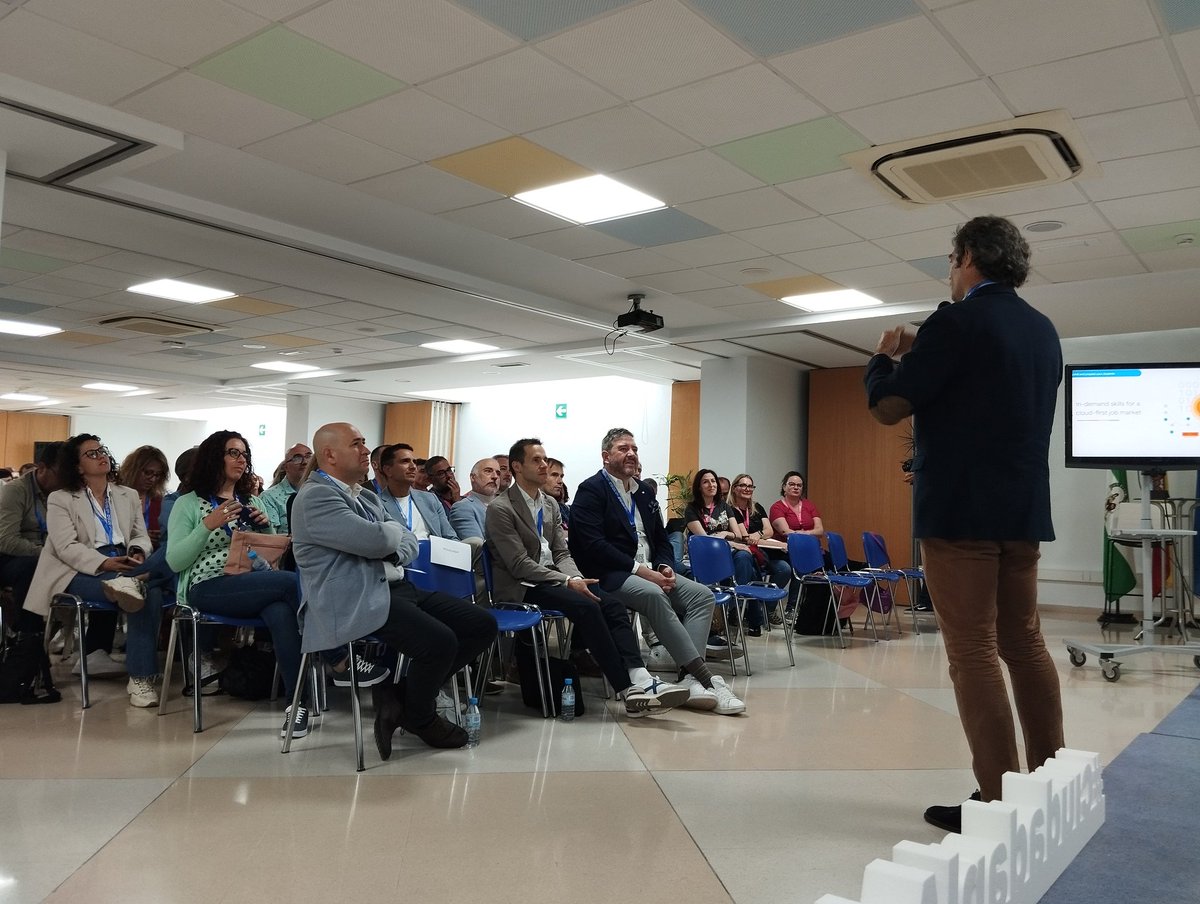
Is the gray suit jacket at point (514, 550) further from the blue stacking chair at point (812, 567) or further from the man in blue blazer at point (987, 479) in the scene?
the blue stacking chair at point (812, 567)

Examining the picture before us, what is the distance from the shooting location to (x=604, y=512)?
15.3ft

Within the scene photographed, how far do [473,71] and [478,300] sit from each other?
423 centimetres

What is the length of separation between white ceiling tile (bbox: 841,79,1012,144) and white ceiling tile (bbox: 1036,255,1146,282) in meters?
2.69

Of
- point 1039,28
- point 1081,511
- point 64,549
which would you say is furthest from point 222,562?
point 1081,511

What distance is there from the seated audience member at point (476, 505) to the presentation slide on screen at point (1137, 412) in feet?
11.6

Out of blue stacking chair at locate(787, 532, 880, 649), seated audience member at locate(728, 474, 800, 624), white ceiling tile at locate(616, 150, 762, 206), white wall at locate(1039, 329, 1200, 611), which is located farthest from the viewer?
white wall at locate(1039, 329, 1200, 611)

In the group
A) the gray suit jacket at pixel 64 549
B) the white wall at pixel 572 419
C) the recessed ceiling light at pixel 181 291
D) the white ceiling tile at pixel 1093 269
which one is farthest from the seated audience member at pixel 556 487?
the white wall at pixel 572 419

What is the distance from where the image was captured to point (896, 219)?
5.59 m

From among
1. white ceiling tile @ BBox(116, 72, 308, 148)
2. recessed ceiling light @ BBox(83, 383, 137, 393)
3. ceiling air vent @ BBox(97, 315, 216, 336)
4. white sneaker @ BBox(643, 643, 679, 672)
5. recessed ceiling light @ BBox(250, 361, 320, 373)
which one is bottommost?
white sneaker @ BBox(643, 643, 679, 672)

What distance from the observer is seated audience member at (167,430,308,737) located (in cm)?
391

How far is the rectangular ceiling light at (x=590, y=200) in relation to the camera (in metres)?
5.21

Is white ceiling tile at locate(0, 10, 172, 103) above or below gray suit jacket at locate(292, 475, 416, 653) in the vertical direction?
above

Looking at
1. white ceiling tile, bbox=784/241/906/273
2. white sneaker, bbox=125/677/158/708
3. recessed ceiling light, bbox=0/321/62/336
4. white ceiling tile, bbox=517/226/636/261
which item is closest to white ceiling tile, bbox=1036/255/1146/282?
white ceiling tile, bbox=784/241/906/273

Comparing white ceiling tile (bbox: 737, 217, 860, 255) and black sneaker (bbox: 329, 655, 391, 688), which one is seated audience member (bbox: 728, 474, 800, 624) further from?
black sneaker (bbox: 329, 655, 391, 688)
